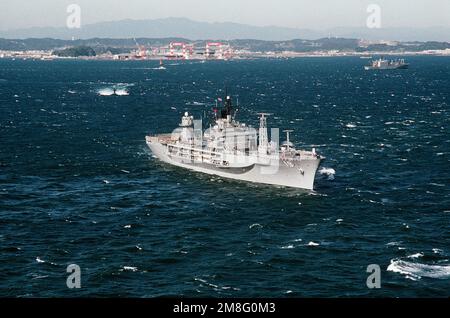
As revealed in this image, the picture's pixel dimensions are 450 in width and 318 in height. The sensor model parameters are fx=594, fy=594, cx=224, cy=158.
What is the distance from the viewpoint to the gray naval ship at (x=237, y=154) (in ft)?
287

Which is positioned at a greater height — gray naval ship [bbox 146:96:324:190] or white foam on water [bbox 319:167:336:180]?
gray naval ship [bbox 146:96:324:190]

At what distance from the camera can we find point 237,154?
310 feet

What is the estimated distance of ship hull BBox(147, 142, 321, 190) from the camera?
86.5 meters

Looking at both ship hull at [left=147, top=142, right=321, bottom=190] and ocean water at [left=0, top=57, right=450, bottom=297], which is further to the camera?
ship hull at [left=147, top=142, right=321, bottom=190]

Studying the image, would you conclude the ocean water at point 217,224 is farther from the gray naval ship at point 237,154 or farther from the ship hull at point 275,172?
the gray naval ship at point 237,154

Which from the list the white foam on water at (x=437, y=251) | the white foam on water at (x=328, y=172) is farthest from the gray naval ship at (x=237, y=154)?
the white foam on water at (x=437, y=251)

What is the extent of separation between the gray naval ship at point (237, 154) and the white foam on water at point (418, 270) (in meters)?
30.1

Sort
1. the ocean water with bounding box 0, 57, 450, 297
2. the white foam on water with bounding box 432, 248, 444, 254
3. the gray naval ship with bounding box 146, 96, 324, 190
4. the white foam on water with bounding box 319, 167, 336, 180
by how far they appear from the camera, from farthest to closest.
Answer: the white foam on water with bounding box 319, 167, 336, 180 < the gray naval ship with bounding box 146, 96, 324, 190 < the white foam on water with bounding box 432, 248, 444, 254 < the ocean water with bounding box 0, 57, 450, 297

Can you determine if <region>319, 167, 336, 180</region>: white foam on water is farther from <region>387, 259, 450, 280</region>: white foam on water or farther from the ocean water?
<region>387, 259, 450, 280</region>: white foam on water

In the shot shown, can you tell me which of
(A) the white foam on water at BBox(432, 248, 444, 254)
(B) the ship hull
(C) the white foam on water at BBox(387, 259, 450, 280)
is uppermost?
(B) the ship hull

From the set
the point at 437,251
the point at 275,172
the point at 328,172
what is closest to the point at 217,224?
the point at 275,172

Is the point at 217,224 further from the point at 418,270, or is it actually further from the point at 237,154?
the point at 418,270

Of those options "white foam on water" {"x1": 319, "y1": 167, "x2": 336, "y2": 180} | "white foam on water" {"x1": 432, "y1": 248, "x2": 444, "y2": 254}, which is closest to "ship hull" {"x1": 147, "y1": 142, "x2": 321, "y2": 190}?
"white foam on water" {"x1": 319, "y1": 167, "x2": 336, "y2": 180}
